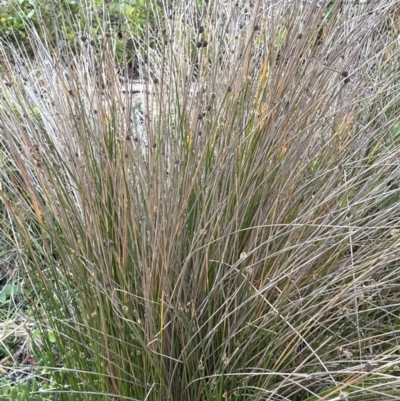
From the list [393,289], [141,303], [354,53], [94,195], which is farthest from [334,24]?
[141,303]

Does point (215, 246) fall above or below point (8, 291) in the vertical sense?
above

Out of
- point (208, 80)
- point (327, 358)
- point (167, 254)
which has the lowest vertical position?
point (327, 358)

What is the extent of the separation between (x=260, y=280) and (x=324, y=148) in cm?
44

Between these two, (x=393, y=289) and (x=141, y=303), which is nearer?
(x=141, y=303)

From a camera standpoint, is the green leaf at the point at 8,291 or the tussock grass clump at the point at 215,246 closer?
the tussock grass clump at the point at 215,246

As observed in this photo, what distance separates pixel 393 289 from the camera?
1645mm

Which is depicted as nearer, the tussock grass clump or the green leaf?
the tussock grass clump


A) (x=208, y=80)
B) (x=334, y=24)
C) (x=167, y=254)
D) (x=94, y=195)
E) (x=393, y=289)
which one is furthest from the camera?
(x=334, y=24)

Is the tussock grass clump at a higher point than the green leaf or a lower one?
higher

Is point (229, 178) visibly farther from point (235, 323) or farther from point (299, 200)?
point (235, 323)

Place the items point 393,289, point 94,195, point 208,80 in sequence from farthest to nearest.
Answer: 1. point 208,80
2. point 393,289
3. point 94,195

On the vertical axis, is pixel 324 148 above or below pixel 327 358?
above

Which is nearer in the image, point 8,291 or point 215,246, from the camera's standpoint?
point 215,246

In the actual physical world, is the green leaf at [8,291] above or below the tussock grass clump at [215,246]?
below
